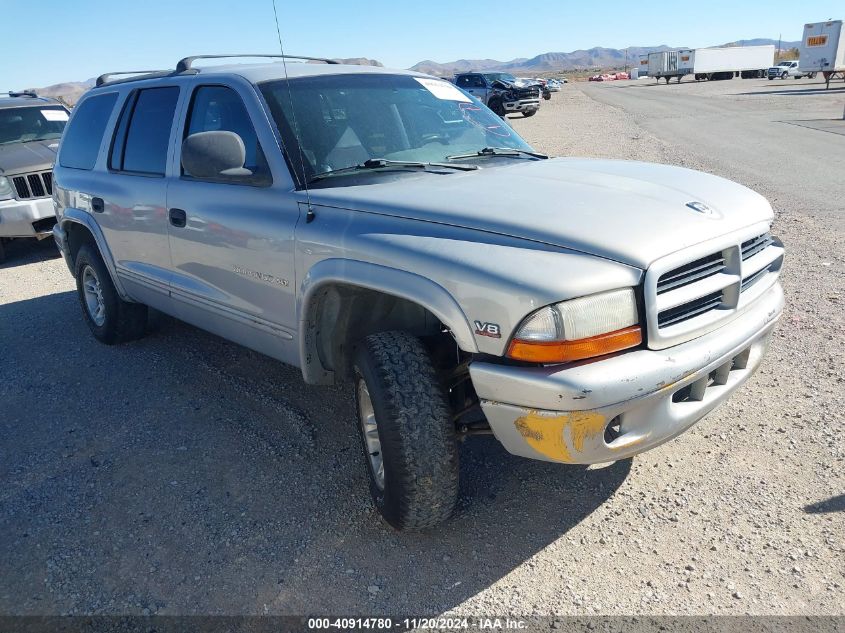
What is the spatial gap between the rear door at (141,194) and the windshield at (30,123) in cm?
583

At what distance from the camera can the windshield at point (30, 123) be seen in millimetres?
9312

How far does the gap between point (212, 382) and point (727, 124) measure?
19484 mm

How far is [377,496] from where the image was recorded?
9.76 ft

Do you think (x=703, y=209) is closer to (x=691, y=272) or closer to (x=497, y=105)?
(x=691, y=272)

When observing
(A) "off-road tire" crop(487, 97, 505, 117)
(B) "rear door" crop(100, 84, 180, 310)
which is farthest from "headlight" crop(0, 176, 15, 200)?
(A) "off-road tire" crop(487, 97, 505, 117)

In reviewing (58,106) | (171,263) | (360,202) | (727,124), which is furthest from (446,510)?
(727,124)

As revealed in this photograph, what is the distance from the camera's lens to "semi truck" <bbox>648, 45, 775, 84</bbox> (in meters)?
64.9

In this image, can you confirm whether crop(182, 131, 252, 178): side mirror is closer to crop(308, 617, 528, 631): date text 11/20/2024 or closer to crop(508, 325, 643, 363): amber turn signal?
crop(508, 325, 643, 363): amber turn signal

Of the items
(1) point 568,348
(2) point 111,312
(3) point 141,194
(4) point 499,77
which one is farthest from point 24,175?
(4) point 499,77

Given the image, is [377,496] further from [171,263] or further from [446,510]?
[171,263]

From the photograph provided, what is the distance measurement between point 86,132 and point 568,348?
4.38m

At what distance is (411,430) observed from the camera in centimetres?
262

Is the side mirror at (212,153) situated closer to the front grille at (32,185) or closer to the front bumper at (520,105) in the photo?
the front grille at (32,185)

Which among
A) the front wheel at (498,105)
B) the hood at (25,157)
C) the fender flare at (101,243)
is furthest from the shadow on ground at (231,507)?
the front wheel at (498,105)
